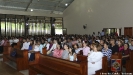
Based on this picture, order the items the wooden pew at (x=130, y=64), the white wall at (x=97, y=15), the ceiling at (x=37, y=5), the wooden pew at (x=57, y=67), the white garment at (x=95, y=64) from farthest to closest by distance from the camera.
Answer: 1. the ceiling at (x=37, y=5)
2. the white wall at (x=97, y=15)
3. the wooden pew at (x=130, y=64)
4. the white garment at (x=95, y=64)
5. the wooden pew at (x=57, y=67)

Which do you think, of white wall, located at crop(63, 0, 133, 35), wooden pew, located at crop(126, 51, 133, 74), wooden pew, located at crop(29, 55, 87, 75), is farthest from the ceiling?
wooden pew, located at crop(126, 51, 133, 74)

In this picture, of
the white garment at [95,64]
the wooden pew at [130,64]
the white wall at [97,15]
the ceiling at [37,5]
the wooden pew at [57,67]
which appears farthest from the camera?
the ceiling at [37,5]

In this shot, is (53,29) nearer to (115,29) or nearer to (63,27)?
(63,27)

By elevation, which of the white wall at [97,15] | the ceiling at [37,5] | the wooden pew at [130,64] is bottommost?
the wooden pew at [130,64]

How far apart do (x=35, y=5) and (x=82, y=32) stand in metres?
6.30

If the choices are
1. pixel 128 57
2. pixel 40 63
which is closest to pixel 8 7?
pixel 40 63

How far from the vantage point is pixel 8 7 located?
15680 mm

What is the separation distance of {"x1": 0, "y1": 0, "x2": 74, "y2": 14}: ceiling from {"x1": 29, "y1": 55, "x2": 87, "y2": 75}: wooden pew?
40.1 ft

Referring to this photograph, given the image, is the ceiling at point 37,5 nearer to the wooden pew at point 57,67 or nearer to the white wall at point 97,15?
the white wall at point 97,15

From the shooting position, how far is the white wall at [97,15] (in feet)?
41.3

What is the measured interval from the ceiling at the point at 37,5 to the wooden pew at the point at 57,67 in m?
12.2

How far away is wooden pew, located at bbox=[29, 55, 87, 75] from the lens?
3184 millimetres

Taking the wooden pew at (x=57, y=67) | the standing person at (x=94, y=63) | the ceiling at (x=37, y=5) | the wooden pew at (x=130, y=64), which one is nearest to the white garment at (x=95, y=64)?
the standing person at (x=94, y=63)

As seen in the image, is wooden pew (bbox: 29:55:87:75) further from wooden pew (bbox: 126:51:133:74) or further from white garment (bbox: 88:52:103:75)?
wooden pew (bbox: 126:51:133:74)
